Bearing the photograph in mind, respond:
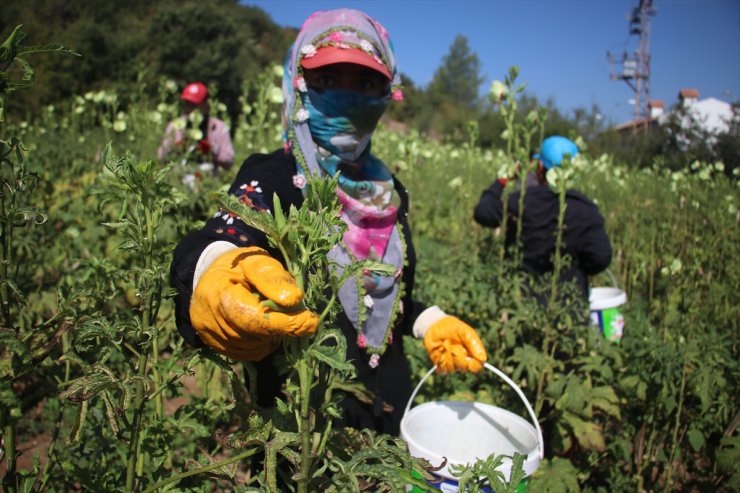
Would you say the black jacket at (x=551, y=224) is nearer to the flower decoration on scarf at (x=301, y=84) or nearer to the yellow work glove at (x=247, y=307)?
the flower decoration on scarf at (x=301, y=84)

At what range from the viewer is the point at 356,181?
5.15 ft

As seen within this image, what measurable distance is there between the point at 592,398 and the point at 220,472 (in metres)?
1.68

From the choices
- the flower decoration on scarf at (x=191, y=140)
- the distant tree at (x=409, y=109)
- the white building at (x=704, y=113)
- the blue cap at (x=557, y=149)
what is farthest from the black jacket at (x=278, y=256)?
the distant tree at (x=409, y=109)

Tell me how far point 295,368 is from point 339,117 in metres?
0.93

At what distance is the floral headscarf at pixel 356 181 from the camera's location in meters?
1.46

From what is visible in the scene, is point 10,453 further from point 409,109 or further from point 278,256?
point 409,109

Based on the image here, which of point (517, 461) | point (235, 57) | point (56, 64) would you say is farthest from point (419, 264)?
point (235, 57)

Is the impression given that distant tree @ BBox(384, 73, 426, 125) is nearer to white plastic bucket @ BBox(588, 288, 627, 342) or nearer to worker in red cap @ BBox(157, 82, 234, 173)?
worker in red cap @ BBox(157, 82, 234, 173)

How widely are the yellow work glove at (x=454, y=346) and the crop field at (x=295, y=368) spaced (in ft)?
1.14

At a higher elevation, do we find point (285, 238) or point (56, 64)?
point (56, 64)

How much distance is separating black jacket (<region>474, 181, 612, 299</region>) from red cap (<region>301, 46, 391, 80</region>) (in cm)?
177

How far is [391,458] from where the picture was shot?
763 millimetres

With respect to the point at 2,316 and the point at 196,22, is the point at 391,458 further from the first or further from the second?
the point at 196,22

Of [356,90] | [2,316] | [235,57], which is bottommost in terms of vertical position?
[2,316]
